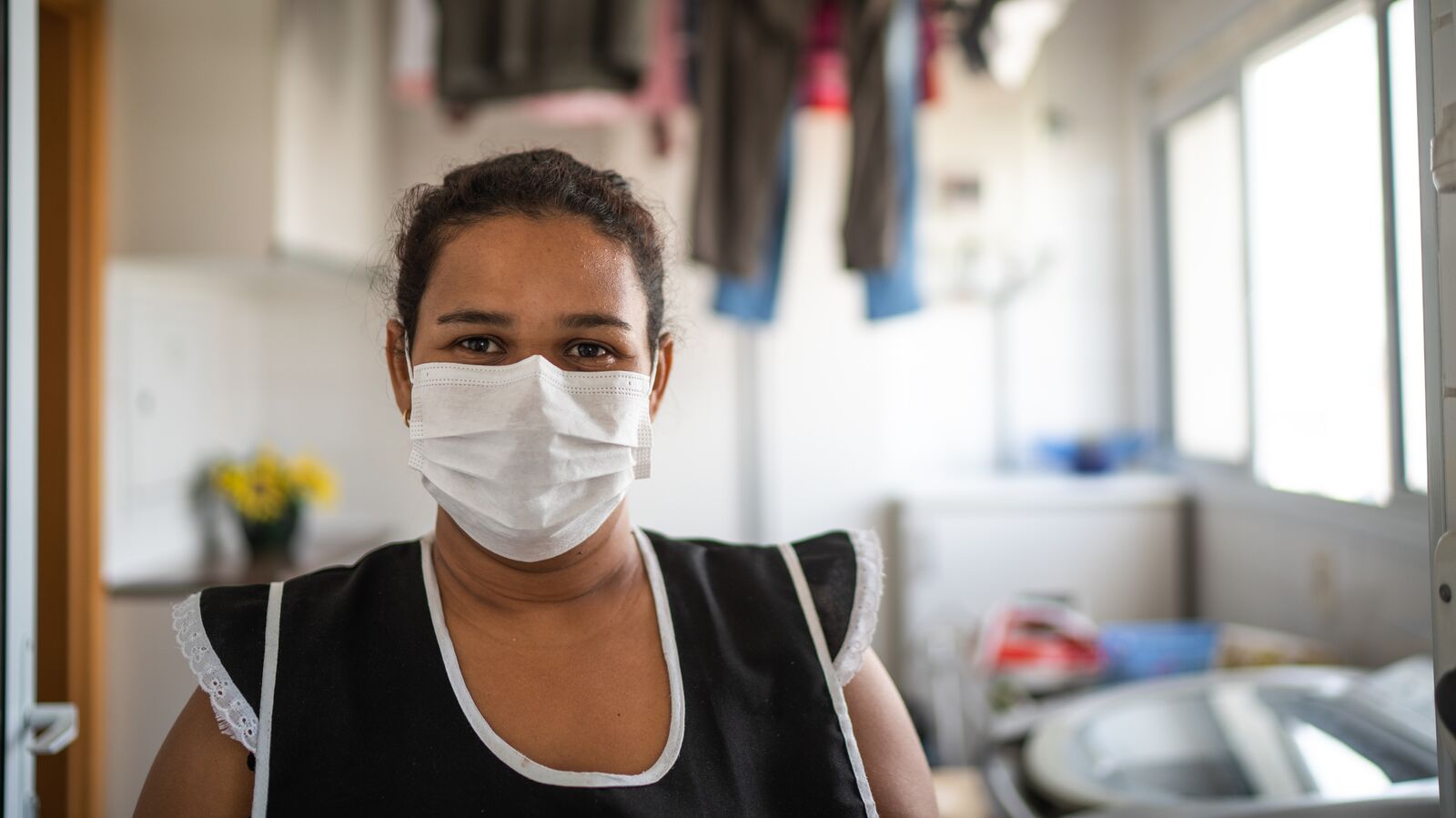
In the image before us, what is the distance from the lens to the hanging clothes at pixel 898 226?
236 centimetres

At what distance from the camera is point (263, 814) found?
781mm

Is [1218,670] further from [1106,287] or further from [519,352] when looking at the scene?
[519,352]

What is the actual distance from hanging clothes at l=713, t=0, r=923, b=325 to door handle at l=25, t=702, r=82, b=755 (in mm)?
1668

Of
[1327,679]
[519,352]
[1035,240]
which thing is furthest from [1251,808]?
[1035,240]

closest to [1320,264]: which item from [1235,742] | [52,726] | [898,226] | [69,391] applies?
[898,226]

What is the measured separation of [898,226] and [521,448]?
1685mm

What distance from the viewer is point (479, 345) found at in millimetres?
858

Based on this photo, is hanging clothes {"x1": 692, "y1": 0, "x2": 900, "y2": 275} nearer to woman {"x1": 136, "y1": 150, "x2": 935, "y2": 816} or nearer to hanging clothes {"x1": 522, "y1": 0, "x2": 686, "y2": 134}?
hanging clothes {"x1": 522, "y1": 0, "x2": 686, "y2": 134}

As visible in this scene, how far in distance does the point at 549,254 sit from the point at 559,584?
0.30 metres

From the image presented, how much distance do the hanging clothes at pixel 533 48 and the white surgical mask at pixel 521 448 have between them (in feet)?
4.98

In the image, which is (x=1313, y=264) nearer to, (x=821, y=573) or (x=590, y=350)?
(x=821, y=573)

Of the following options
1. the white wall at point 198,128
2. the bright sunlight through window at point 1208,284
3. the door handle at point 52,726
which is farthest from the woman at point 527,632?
the bright sunlight through window at point 1208,284

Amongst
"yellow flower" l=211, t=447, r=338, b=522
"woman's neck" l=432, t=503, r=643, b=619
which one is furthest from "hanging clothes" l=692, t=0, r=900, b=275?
"woman's neck" l=432, t=503, r=643, b=619

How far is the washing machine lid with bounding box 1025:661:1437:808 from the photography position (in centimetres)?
132
